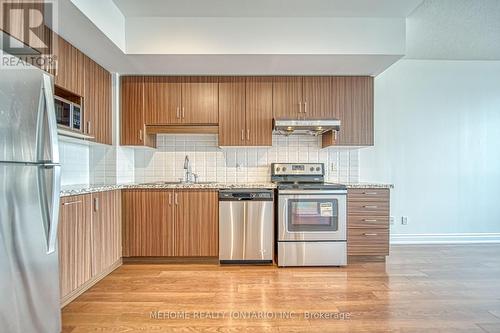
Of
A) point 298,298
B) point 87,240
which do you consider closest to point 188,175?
point 87,240

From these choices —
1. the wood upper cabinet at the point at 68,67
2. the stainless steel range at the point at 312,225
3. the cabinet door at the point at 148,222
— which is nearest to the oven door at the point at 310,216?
the stainless steel range at the point at 312,225

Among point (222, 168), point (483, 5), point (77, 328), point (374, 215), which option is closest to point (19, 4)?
point (77, 328)

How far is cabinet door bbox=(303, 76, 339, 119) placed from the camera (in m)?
3.54

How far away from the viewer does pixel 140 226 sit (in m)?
3.28

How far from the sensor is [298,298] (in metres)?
2.43

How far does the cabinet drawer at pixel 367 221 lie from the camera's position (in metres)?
3.28

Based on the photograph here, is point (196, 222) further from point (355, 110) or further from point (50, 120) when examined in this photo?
point (355, 110)

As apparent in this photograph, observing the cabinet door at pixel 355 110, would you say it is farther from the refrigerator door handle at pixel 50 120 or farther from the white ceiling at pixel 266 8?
the refrigerator door handle at pixel 50 120

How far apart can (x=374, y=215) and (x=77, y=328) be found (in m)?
2.98

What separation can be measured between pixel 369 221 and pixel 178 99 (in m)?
2.67

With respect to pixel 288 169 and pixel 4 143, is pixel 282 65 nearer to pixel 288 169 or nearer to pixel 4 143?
pixel 288 169

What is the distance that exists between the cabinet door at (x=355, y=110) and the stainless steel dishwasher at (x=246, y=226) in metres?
1.28

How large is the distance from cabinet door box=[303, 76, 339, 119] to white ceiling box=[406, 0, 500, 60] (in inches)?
39.8

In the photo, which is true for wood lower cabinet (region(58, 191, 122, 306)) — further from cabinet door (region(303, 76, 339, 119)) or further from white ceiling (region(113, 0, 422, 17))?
cabinet door (region(303, 76, 339, 119))
